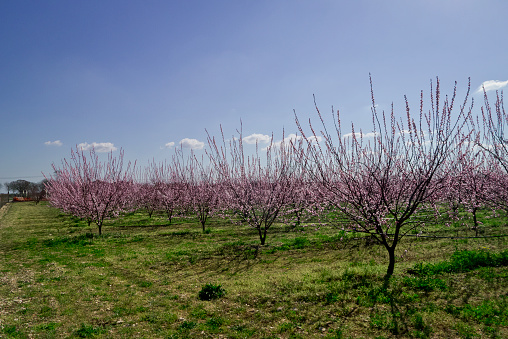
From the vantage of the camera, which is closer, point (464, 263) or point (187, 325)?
point (187, 325)

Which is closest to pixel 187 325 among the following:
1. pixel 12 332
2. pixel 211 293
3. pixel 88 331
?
pixel 211 293

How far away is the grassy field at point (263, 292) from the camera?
5949 millimetres

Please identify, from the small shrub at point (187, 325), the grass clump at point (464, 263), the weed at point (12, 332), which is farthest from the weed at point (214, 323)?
the grass clump at point (464, 263)

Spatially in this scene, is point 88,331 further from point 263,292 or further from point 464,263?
point 464,263

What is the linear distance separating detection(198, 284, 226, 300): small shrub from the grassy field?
182 millimetres

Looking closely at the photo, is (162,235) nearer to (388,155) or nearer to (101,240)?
(101,240)

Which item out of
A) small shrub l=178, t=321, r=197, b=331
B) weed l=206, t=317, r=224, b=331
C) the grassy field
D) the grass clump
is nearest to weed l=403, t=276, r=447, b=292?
the grassy field

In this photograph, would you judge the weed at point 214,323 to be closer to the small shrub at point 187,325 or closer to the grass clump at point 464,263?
the small shrub at point 187,325

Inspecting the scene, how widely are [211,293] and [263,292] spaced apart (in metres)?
1.44

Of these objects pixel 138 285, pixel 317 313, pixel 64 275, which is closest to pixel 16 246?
pixel 64 275

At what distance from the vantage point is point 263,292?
26.3 ft

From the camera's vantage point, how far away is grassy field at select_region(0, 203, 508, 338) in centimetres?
595

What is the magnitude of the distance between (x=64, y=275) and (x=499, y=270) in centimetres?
1407

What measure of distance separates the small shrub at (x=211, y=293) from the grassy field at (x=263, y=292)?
0.60ft
